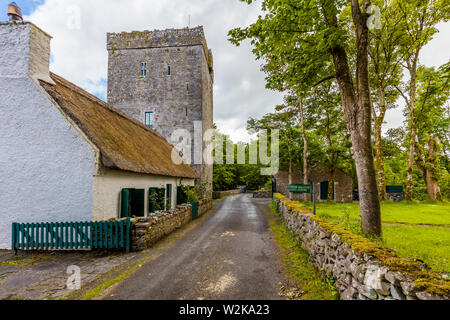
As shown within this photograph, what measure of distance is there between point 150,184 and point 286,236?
7.49 metres

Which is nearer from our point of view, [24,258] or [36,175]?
[24,258]

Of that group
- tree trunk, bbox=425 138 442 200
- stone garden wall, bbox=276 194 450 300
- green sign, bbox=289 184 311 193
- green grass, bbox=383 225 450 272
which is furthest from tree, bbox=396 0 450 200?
stone garden wall, bbox=276 194 450 300

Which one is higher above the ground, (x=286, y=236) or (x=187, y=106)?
(x=187, y=106)

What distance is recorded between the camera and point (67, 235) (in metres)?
7.12

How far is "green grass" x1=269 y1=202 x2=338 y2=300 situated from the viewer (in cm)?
434

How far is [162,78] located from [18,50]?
15896 mm

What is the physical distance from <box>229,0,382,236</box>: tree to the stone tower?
596 inches

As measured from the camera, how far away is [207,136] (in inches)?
970

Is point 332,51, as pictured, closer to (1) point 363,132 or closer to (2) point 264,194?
(1) point 363,132

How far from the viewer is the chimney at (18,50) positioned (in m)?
7.85

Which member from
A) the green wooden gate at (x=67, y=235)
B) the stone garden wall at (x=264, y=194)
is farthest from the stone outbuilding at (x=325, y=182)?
the green wooden gate at (x=67, y=235)

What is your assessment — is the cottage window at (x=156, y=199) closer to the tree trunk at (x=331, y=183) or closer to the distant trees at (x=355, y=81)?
the distant trees at (x=355, y=81)

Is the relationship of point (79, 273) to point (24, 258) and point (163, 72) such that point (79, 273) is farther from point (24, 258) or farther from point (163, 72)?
point (163, 72)

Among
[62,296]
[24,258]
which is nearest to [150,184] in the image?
[24,258]
